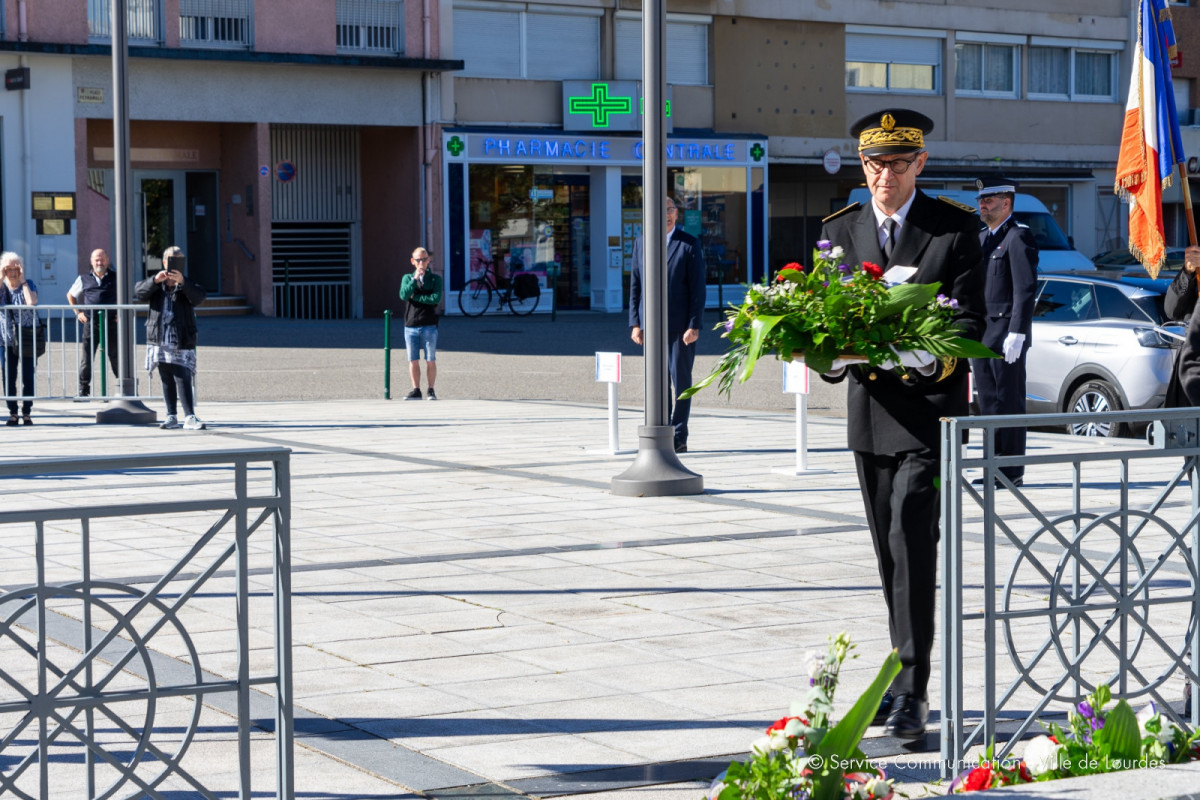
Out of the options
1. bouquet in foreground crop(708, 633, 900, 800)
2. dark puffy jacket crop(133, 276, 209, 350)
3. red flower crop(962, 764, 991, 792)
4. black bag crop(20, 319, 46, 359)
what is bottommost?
red flower crop(962, 764, 991, 792)

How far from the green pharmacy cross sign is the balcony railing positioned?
3863mm

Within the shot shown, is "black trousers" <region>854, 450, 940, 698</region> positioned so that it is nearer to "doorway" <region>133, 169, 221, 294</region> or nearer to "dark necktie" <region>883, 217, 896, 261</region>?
"dark necktie" <region>883, 217, 896, 261</region>

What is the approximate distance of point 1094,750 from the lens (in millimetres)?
4043

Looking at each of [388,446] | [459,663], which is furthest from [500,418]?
[459,663]

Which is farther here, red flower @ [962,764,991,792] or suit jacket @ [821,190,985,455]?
suit jacket @ [821,190,985,455]

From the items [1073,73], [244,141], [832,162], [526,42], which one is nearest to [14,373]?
[244,141]

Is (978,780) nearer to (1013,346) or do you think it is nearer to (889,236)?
(889,236)

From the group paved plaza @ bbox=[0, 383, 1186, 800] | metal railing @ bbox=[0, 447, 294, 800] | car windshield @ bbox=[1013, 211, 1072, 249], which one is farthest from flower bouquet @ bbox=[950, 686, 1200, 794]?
car windshield @ bbox=[1013, 211, 1072, 249]

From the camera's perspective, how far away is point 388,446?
1396 cm

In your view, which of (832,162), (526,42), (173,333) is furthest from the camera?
(832,162)

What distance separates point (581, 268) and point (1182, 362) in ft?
93.0

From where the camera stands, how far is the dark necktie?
541cm

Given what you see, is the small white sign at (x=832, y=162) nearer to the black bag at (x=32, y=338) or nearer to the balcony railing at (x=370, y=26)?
the balcony railing at (x=370, y=26)

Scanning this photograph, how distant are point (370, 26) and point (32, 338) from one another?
62.0 ft
